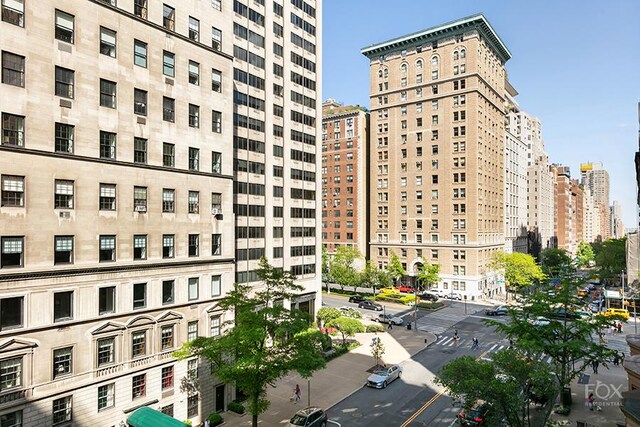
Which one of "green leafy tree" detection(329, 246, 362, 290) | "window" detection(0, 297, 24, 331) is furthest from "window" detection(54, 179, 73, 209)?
"green leafy tree" detection(329, 246, 362, 290)

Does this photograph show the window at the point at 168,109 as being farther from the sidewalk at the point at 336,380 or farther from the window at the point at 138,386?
the sidewalk at the point at 336,380

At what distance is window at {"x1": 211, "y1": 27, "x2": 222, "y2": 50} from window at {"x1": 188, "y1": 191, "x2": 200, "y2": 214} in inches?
534

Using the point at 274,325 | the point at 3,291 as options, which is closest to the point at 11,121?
the point at 3,291

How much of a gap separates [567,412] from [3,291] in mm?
42335

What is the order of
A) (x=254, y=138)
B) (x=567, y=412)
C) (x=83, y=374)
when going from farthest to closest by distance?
1. (x=254, y=138)
2. (x=567, y=412)
3. (x=83, y=374)

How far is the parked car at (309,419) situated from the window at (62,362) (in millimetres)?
15736

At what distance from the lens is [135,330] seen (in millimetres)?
30984

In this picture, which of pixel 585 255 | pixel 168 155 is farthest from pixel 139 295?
pixel 585 255

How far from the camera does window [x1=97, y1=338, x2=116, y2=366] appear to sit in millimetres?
29163

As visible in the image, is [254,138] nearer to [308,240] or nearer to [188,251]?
[308,240]

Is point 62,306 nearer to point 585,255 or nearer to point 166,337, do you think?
point 166,337

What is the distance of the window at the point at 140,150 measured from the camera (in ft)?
105

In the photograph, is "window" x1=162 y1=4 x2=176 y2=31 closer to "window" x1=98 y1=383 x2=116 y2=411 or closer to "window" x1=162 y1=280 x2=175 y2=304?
"window" x1=162 y1=280 x2=175 y2=304

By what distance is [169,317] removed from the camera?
33.2 meters
